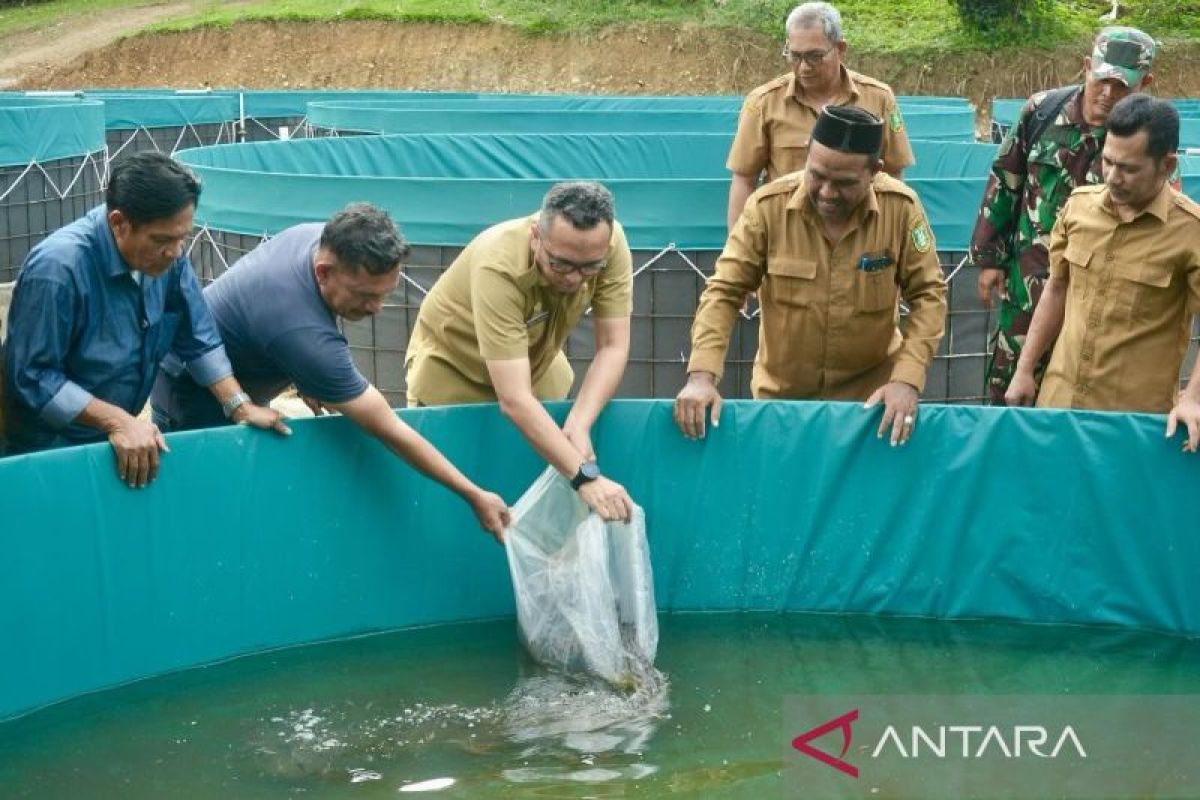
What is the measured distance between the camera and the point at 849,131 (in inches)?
181

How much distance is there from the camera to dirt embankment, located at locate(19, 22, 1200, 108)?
2409 centimetres

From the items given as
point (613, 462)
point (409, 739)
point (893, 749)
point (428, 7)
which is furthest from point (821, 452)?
point (428, 7)

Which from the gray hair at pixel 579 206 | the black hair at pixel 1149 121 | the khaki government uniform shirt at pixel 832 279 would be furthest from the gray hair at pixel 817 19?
the gray hair at pixel 579 206

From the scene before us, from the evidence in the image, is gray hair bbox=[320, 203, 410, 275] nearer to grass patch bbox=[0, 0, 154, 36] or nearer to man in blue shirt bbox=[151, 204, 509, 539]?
man in blue shirt bbox=[151, 204, 509, 539]

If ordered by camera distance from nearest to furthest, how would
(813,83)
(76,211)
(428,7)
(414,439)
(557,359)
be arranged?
(414,439) → (557,359) → (813,83) → (76,211) → (428,7)

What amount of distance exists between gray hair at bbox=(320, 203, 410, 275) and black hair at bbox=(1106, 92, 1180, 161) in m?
2.01

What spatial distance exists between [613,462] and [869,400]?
0.82 m

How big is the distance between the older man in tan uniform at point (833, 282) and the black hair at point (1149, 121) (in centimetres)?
65

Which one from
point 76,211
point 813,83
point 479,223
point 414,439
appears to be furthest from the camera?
point 76,211

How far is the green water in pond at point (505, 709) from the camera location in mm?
4027

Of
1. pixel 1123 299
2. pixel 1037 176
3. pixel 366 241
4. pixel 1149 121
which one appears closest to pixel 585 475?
pixel 366 241

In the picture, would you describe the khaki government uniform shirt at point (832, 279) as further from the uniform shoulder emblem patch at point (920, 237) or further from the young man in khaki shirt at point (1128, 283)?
the young man in khaki shirt at point (1128, 283)

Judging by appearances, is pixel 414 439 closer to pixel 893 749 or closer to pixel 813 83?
pixel 893 749

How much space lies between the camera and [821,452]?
16.9 ft
